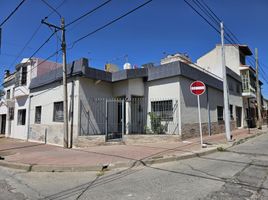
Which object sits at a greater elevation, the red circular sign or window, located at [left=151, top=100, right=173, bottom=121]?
the red circular sign

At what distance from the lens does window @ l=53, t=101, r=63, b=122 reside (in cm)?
Result: 1364

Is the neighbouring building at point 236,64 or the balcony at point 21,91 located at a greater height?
the neighbouring building at point 236,64

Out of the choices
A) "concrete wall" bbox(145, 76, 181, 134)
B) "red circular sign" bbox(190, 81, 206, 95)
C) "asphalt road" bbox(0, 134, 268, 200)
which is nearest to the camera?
"asphalt road" bbox(0, 134, 268, 200)

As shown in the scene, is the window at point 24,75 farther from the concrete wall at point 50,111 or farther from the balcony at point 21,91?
the concrete wall at point 50,111

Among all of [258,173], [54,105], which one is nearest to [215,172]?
[258,173]

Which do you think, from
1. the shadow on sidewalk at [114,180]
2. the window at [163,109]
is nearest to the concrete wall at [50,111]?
the window at [163,109]

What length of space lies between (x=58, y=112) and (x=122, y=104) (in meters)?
4.65

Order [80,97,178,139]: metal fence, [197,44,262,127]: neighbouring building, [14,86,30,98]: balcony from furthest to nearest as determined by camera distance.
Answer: [197,44,262,127]: neighbouring building, [14,86,30,98]: balcony, [80,97,178,139]: metal fence

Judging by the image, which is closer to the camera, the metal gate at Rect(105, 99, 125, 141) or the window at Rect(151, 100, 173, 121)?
the window at Rect(151, 100, 173, 121)

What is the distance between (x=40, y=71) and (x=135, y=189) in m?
15.4

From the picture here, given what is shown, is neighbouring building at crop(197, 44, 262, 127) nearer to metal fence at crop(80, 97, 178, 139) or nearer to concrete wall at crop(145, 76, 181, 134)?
concrete wall at crop(145, 76, 181, 134)

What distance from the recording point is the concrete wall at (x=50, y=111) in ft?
40.2

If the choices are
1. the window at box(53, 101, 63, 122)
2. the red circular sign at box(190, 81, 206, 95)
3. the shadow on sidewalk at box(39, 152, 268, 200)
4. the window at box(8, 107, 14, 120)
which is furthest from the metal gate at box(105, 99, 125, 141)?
the window at box(8, 107, 14, 120)

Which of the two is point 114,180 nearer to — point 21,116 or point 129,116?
point 129,116
